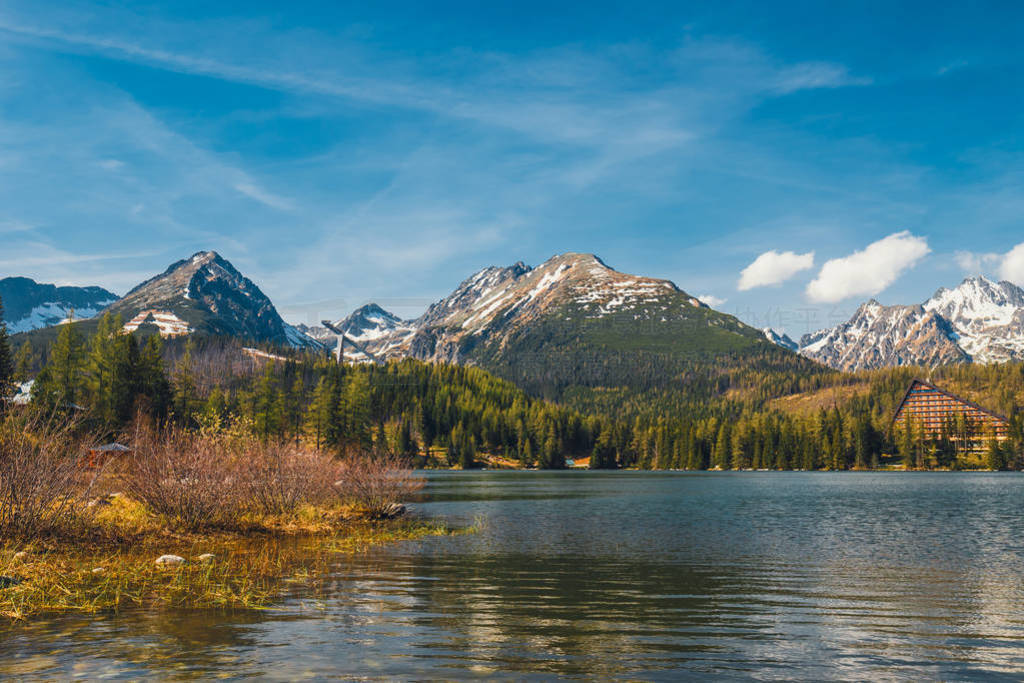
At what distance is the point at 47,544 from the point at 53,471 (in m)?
3.12

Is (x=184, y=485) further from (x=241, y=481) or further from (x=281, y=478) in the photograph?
(x=281, y=478)

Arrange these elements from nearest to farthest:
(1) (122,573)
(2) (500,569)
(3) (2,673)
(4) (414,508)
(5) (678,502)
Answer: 1. (3) (2,673)
2. (1) (122,573)
3. (2) (500,569)
4. (4) (414,508)
5. (5) (678,502)

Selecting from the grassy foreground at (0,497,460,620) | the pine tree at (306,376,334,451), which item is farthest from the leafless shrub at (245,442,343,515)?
the pine tree at (306,376,334,451)

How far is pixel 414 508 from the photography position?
66312 mm

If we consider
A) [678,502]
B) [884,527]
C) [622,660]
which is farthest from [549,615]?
Answer: [678,502]

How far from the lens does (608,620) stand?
21000mm

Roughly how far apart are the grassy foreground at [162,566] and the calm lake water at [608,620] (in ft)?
6.22

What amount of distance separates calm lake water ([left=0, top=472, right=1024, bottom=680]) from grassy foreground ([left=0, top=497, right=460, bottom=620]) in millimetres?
1895

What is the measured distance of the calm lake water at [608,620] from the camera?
51.2 feet

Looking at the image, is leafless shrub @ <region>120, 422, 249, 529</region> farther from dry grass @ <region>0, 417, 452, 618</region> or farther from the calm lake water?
the calm lake water

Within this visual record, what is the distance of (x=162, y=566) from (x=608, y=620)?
19.3 metres

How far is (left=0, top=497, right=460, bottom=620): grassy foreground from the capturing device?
72.3 feet

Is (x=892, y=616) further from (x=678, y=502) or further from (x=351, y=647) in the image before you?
(x=678, y=502)

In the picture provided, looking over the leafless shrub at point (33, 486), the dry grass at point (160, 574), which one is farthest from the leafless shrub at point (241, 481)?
the leafless shrub at point (33, 486)
